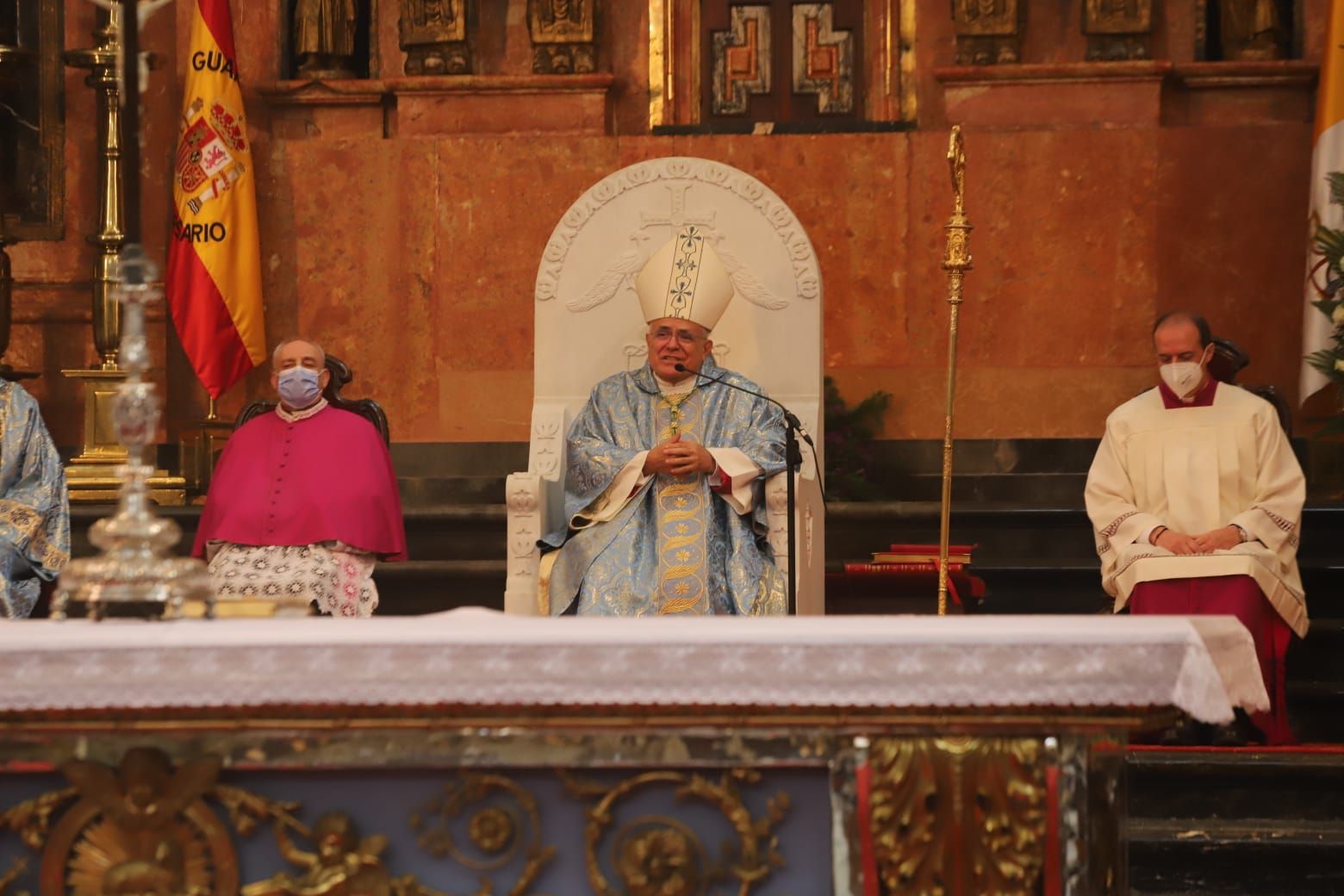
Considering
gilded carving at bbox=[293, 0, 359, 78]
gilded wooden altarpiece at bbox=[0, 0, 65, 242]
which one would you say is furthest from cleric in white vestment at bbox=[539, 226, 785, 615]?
gilded wooden altarpiece at bbox=[0, 0, 65, 242]

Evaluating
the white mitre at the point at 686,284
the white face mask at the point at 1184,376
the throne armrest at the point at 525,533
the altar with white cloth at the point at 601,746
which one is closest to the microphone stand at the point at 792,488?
the white mitre at the point at 686,284

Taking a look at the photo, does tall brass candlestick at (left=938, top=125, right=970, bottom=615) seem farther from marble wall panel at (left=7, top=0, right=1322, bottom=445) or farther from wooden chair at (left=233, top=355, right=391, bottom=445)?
marble wall panel at (left=7, top=0, right=1322, bottom=445)

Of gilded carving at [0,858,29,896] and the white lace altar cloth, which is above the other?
the white lace altar cloth

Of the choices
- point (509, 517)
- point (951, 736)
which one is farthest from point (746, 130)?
point (951, 736)

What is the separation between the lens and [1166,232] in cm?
895

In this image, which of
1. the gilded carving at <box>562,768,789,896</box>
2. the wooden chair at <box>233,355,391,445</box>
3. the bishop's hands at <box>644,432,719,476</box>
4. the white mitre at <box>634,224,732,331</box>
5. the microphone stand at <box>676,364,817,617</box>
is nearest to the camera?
the gilded carving at <box>562,768,789,896</box>

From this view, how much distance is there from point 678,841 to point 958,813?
480mm

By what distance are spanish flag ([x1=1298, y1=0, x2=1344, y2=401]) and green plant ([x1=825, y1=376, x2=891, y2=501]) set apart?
1833 millimetres

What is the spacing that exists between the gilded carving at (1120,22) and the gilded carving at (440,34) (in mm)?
2835

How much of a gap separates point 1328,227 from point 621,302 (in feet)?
10.0

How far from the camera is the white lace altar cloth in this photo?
3275 millimetres

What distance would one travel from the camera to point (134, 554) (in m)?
3.57

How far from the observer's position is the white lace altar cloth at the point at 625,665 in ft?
10.7

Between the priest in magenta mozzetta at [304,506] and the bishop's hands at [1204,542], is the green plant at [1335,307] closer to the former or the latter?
the bishop's hands at [1204,542]
